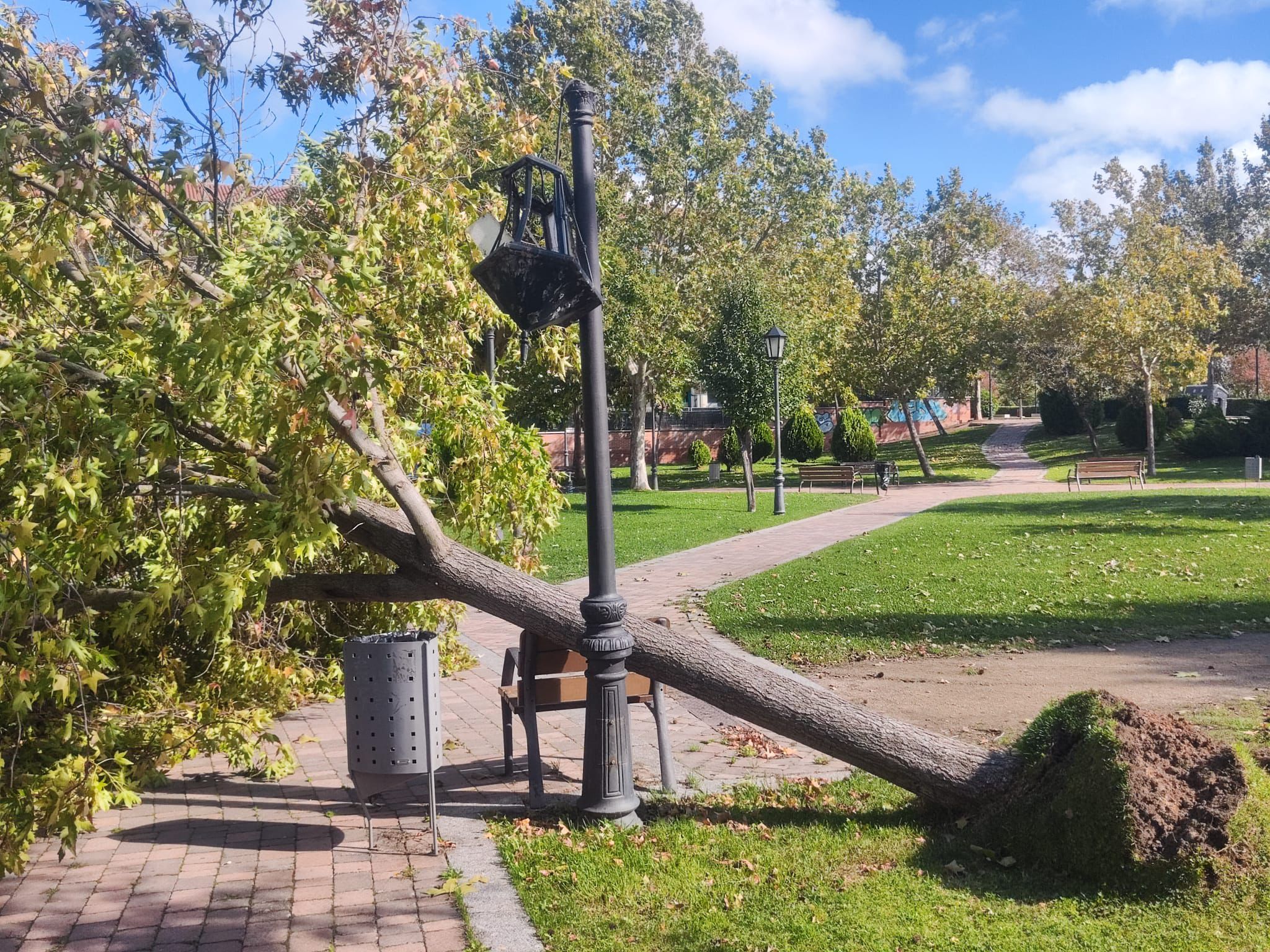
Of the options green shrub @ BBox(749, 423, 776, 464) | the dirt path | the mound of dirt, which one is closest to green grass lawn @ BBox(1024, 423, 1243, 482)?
green shrub @ BBox(749, 423, 776, 464)

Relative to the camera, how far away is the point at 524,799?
17.8 ft

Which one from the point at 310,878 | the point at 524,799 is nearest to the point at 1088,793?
the point at 524,799

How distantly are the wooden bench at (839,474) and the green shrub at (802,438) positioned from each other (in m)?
10.4

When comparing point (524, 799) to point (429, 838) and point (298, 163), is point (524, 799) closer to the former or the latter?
point (429, 838)

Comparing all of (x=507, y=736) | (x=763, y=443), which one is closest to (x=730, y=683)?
(x=507, y=736)

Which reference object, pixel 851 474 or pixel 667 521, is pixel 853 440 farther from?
pixel 667 521

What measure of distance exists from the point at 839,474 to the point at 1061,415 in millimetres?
22598

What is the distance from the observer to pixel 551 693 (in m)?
5.53

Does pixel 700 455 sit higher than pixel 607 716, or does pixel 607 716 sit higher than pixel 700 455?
pixel 700 455

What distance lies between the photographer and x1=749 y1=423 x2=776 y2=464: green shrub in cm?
3938

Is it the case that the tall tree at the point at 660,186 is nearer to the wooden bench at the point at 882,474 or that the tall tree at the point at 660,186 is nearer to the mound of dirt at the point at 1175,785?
the wooden bench at the point at 882,474

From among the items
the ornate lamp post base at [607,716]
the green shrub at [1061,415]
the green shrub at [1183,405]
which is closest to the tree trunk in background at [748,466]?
the ornate lamp post base at [607,716]

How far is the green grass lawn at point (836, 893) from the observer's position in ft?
11.8

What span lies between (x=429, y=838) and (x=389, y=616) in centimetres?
301
